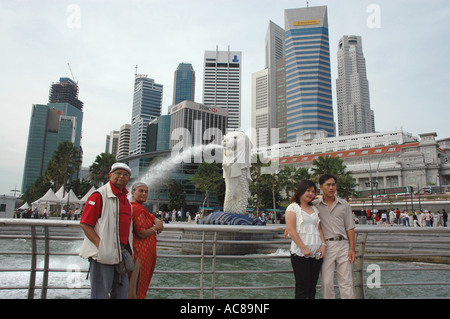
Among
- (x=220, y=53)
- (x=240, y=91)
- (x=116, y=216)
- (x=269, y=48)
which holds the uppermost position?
(x=269, y=48)

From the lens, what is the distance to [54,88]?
179 meters

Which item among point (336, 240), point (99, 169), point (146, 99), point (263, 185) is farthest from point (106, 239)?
point (146, 99)

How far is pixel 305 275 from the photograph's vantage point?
125 inches

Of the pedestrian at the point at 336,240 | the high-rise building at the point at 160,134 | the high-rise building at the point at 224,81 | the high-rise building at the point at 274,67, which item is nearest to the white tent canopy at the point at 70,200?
the pedestrian at the point at 336,240

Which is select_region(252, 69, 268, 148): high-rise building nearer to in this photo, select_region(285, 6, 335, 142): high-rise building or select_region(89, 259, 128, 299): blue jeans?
select_region(285, 6, 335, 142): high-rise building

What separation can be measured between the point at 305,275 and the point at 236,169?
1324 cm

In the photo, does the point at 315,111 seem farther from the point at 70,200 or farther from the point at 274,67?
the point at 70,200

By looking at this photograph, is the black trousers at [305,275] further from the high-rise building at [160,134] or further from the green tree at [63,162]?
the high-rise building at [160,134]

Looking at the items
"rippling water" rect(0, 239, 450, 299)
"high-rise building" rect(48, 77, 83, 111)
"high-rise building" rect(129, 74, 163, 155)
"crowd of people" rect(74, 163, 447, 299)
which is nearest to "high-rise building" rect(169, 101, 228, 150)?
"high-rise building" rect(129, 74, 163, 155)

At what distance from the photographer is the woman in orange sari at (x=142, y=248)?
10.0ft

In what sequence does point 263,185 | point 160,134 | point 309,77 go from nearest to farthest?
point 263,185 < point 309,77 < point 160,134

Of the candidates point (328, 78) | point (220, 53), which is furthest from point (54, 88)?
point (328, 78)
